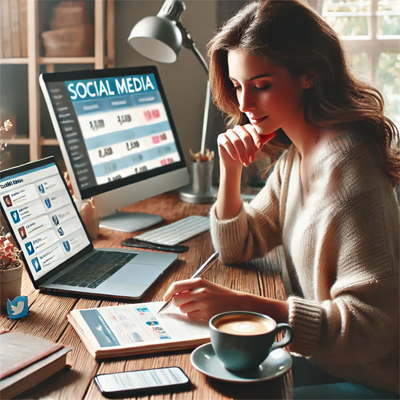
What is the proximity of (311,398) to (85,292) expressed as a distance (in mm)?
503

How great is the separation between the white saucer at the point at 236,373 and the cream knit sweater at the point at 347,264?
0.12 m

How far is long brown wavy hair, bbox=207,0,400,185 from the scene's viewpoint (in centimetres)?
106

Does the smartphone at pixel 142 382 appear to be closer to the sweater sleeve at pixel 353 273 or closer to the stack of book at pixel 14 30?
the sweater sleeve at pixel 353 273

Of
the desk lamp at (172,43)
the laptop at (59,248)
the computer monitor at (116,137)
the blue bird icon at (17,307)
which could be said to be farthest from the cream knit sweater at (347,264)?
the desk lamp at (172,43)

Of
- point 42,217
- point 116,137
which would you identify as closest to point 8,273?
point 42,217

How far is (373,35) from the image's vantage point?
232 cm

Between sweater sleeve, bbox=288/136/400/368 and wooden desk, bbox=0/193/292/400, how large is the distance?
0.50 ft

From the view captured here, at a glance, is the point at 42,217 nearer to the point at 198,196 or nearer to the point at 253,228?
the point at 253,228

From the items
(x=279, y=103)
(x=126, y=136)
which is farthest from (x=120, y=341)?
(x=126, y=136)

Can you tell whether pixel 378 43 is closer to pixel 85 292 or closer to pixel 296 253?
pixel 296 253

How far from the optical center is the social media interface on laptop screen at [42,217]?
1020 mm

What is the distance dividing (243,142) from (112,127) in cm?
54

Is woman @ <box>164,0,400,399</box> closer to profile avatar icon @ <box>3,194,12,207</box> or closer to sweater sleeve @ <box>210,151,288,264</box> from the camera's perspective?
sweater sleeve @ <box>210,151,288,264</box>

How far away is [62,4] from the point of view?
2059 millimetres
